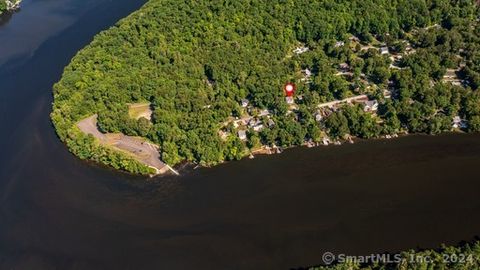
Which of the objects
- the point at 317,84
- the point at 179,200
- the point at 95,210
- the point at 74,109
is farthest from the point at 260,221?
the point at 74,109

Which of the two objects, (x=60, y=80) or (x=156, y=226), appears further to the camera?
(x=60, y=80)

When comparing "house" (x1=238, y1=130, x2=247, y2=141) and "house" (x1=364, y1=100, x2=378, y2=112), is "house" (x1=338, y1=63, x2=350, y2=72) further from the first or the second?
"house" (x1=238, y1=130, x2=247, y2=141)

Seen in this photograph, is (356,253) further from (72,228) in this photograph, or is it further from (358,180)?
(72,228)

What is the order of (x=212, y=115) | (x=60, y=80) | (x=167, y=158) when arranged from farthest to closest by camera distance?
(x=60, y=80) → (x=212, y=115) → (x=167, y=158)

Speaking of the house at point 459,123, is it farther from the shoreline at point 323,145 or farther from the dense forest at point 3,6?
the dense forest at point 3,6

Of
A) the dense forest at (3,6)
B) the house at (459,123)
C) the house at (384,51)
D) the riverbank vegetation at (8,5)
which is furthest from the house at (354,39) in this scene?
the dense forest at (3,6)

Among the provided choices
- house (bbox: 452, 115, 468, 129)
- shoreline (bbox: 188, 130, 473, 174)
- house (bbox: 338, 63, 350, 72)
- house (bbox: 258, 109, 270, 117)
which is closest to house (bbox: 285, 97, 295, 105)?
house (bbox: 258, 109, 270, 117)

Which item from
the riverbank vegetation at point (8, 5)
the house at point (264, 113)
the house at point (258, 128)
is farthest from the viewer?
the riverbank vegetation at point (8, 5)
